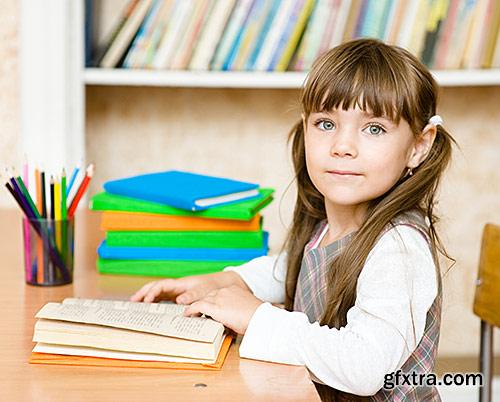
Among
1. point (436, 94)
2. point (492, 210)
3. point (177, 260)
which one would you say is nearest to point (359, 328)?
point (436, 94)

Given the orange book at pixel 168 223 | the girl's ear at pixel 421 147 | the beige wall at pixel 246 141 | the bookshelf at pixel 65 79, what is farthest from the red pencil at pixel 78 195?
the beige wall at pixel 246 141

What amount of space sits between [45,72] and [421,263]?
1249 millimetres

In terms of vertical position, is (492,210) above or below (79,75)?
below

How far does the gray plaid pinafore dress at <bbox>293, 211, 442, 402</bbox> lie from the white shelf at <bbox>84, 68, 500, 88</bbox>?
86cm

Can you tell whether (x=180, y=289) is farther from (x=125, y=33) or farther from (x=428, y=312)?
(x=125, y=33)

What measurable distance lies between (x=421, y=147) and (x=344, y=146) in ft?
0.46

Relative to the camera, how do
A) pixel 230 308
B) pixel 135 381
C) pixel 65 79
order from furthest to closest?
1. pixel 65 79
2. pixel 230 308
3. pixel 135 381

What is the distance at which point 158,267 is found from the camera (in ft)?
4.62

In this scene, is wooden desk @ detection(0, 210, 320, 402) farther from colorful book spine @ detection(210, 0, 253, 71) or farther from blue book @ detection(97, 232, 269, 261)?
colorful book spine @ detection(210, 0, 253, 71)

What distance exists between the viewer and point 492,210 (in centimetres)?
242

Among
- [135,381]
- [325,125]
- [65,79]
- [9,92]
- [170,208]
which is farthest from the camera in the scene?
[9,92]

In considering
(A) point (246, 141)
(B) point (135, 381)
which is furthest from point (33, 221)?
(A) point (246, 141)

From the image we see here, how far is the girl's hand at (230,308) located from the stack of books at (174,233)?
0.29 m

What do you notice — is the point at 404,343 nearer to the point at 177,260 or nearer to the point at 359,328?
the point at 359,328
